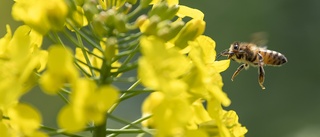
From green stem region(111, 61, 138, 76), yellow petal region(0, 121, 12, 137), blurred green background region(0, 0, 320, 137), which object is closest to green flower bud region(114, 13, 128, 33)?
green stem region(111, 61, 138, 76)

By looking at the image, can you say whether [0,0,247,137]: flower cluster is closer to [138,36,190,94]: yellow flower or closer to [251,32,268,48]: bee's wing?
[138,36,190,94]: yellow flower

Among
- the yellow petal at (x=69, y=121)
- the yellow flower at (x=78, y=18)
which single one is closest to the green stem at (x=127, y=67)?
the yellow flower at (x=78, y=18)

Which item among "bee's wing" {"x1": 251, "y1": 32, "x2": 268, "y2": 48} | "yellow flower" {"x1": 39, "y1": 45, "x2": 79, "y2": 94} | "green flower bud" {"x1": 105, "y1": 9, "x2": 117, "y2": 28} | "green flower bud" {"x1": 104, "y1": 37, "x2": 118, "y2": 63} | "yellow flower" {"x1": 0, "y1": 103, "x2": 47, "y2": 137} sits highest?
"bee's wing" {"x1": 251, "y1": 32, "x2": 268, "y2": 48}

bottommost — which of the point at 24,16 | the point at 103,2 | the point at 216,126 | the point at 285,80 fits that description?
the point at 216,126

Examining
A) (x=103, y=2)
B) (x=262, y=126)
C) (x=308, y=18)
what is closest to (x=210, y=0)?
(x=308, y=18)

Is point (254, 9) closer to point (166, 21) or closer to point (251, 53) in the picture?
point (251, 53)

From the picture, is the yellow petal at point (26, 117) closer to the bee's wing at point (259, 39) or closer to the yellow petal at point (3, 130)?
the yellow petal at point (3, 130)

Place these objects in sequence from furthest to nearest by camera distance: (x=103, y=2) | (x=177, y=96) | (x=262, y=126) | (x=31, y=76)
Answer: (x=262, y=126) < (x=103, y=2) < (x=31, y=76) < (x=177, y=96)
